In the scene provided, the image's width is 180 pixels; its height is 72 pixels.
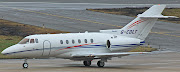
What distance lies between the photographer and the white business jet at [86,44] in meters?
36.5

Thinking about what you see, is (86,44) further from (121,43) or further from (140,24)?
(140,24)

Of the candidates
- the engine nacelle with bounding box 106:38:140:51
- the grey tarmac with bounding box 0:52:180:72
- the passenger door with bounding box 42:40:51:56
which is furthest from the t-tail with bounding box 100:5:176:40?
the passenger door with bounding box 42:40:51:56

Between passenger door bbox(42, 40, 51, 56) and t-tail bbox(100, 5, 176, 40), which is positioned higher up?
t-tail bbox(100, 5, 176, 40)

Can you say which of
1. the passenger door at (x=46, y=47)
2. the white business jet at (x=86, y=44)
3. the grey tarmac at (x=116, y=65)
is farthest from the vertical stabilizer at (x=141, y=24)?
the passenger door at (x=46, y=47)

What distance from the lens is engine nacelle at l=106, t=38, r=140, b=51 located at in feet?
127

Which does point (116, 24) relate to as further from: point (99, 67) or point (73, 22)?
point (99, 67)

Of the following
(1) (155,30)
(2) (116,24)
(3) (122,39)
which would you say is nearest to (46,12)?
(2) (116,24)

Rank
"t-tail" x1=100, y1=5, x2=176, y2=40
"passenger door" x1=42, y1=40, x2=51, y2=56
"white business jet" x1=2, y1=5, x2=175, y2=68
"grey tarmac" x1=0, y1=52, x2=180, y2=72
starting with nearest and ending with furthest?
"grey tarmac" x1=0, y1=52, x2=180, y2=72, "white business jet" x1=2, y1=5, x2=175, y2=68, "passenger door" x1=42, y1=40, x2=51, y2=56, "t-tail" x1=100, y1=5, x2=176, y2=40

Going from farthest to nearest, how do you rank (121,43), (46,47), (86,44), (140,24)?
(140,24)
(121,43)
(86,44)
(46,47)

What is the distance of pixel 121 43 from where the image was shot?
128 feet

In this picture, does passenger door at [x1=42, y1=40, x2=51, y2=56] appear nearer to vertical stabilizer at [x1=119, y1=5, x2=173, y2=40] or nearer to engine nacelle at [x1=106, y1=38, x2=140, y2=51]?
engine nacelle at [x1=106, y1=38, x2=140, y2=51]

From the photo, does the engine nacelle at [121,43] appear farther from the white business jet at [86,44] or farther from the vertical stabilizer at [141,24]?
the vertical stabilizer at [141,24]

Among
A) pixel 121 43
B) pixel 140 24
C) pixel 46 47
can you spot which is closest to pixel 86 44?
pixel 121 43

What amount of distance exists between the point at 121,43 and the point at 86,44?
9.67 feet
